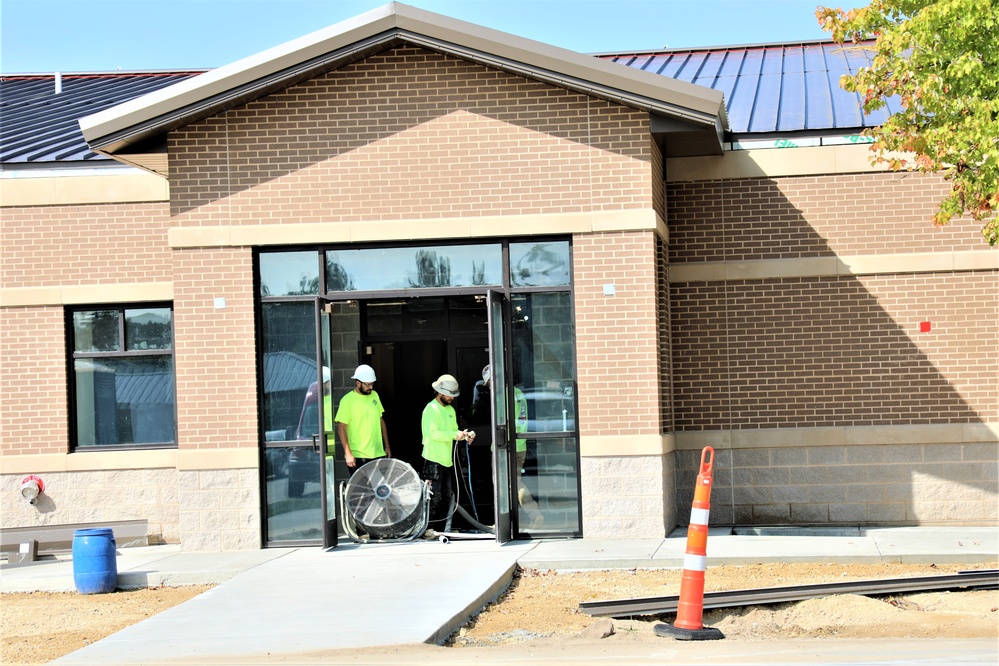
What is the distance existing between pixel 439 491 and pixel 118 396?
431cm

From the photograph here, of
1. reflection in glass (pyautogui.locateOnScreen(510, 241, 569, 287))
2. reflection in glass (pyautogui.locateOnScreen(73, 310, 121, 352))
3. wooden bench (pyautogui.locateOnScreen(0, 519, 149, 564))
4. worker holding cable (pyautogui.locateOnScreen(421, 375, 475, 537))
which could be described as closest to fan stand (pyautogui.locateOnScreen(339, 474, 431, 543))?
worker holding cable (pyautogui.locateOnScreen(421, 375, 475, 537))

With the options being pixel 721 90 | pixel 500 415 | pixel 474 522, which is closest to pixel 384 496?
pixel 474 522

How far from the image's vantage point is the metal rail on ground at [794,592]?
9626mm

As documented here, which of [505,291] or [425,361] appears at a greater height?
[505,291]

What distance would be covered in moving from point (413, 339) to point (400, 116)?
175 inches

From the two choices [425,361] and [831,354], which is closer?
[831,354]

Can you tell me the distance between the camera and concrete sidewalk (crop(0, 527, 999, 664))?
28.5ft

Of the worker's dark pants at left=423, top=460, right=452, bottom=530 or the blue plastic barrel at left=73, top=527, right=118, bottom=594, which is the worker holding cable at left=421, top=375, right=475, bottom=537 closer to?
the worker's dark pants at left=423, top=460, right=452, bottom=530

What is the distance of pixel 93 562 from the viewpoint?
1172cm

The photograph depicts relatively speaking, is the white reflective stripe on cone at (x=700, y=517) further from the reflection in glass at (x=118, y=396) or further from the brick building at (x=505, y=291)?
the reflection in glass at (x=118, y=396)

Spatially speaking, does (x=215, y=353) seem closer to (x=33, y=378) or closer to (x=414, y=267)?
(x=414, y=267)

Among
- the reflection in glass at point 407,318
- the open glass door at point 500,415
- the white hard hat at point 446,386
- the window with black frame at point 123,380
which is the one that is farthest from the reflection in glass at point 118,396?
the open glass door at point 500,415

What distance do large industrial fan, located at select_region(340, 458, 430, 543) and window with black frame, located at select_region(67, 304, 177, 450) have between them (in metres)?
3.15

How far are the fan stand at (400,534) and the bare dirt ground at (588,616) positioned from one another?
2.16 meters
